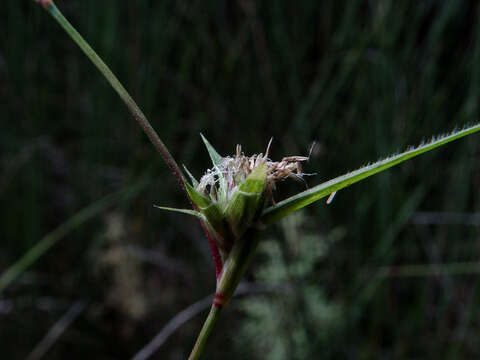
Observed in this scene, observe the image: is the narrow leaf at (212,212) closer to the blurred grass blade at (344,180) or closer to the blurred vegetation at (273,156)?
the blurred grass blade at (344,180)

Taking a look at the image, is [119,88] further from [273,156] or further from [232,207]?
[273,156]

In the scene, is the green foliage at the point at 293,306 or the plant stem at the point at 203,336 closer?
the plant stem at the point at 203,336

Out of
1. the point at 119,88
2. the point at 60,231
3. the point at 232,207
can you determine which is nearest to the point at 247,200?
the point at 232,207

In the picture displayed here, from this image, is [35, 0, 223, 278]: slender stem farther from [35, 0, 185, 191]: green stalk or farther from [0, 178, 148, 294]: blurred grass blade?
[0, 178, 148, 294]: blurred grass blade

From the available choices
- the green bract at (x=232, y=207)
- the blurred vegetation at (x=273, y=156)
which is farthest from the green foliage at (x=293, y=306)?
the green bract at (x=232, y=207)

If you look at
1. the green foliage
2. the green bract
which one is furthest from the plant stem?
the green foliage

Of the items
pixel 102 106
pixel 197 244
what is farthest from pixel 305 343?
pixel 102 106

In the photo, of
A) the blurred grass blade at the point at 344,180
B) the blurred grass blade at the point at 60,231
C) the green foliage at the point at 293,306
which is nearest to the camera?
the blurred grass blade at the point at 344,180
